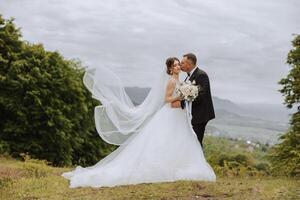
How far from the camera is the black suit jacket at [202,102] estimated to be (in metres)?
12.9

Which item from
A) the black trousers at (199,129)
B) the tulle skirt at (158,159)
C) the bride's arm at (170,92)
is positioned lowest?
the tulle skirt at (158,159)

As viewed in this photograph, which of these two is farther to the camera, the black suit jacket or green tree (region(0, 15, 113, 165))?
green tree (region(0, 15, 113, 165))

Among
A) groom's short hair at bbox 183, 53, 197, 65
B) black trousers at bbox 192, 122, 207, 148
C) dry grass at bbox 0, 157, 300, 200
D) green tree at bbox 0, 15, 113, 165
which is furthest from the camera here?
green tree at bbox 0, 15, 113, 165

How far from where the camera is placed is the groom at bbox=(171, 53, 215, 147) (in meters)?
12.9

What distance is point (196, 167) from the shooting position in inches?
514

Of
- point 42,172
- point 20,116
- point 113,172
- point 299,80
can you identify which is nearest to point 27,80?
point 20,116

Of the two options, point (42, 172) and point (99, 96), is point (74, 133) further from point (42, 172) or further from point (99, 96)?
point (99, 96)

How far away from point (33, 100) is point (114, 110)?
72.2 feet

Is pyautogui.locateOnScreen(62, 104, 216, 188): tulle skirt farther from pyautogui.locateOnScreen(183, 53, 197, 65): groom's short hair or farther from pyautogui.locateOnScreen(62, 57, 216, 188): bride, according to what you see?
pyautogui.locateOnScreen(183, 53, 197, 65): groom's short hair

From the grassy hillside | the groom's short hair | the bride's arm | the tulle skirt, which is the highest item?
the groom's short hair

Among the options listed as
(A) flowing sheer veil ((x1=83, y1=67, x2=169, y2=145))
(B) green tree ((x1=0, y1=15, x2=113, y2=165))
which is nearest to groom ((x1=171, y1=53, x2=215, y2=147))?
(A) flowing sheer veil ((x1=83, y1=67, x2=169, y2=145))

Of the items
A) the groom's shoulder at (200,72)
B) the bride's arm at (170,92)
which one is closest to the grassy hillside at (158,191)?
the bride's arm at (170,92)

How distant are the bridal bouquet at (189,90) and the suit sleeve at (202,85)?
11 centimetres

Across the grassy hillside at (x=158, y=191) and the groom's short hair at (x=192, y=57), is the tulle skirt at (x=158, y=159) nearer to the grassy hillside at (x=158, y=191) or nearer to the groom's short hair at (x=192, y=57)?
the grassy hillside at (x=158, y=191)
